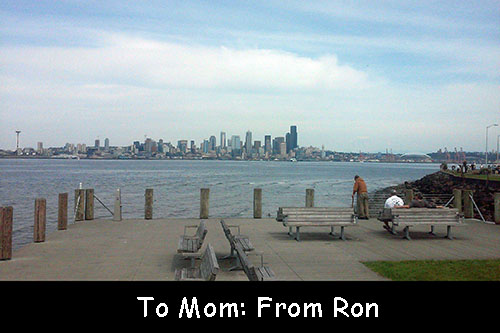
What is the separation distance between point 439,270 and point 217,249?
519cm

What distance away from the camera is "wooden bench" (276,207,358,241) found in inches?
539

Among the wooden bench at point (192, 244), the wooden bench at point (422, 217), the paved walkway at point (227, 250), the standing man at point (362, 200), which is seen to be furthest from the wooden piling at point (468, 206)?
the wooden bench at point (192, 244)

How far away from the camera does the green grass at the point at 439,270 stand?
9266 millimetres

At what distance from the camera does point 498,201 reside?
59.1ft

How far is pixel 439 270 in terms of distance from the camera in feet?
32.8

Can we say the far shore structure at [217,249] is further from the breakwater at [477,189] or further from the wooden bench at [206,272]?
the breakwater at [477,189]

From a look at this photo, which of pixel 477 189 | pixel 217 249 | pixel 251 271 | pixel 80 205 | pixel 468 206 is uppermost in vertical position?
pixel 251 271

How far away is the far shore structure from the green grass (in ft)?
1.32

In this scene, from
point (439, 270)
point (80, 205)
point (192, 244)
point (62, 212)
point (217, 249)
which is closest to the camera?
point (439, 270)

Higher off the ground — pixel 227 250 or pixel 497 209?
pixel 497 209

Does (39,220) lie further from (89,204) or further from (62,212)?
(89,204)

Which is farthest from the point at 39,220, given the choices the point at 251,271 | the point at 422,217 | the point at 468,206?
the point at 468,206
